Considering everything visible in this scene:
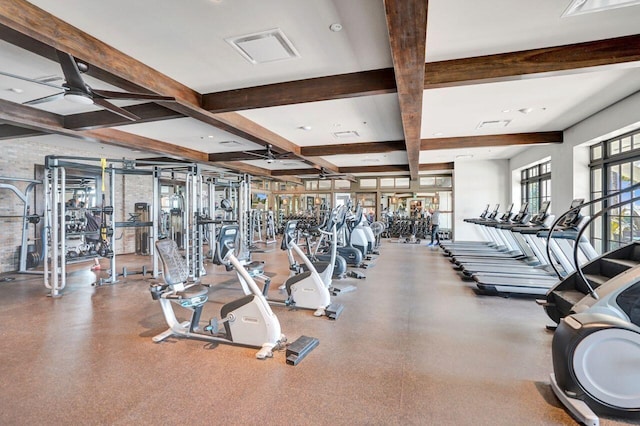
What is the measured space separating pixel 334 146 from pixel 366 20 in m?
5.49

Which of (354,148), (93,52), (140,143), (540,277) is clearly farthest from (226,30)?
(540,277)

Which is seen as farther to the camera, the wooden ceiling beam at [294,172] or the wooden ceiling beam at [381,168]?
the wooden ceiling beam at [294,172]

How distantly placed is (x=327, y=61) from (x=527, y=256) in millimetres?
6187

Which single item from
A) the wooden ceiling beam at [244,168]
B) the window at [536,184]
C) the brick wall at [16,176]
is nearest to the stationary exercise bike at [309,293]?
the brick wall at [16,176]

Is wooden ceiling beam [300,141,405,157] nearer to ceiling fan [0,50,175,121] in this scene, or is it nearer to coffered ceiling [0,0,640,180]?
coffered ceiling [0,0,640,180]

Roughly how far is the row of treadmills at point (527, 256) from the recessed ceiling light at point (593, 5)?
1878 millimetres

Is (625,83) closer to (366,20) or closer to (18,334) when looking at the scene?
(366,20)

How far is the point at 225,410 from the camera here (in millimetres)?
2086

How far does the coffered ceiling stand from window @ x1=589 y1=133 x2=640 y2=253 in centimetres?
76

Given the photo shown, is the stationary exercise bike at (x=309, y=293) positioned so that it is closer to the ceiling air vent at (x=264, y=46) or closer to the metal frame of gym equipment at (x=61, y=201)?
the ceiling air vent at (x=264, y=46)

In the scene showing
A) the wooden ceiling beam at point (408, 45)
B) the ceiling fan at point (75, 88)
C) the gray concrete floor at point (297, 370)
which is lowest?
the gray concrete floor at point (297, 370)

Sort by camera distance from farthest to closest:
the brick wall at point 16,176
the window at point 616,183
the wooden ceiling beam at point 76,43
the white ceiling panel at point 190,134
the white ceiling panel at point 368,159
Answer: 1. the white ceiling panel at point 368,159
2. the brick wall at point 16,176
3. the white ceiling panel at point 190,134
4. the window at point 616,183
5. the wooden ceiling beam at point 76,43

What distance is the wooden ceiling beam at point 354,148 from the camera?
7.72 meters

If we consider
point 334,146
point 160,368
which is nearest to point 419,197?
point 334,146
